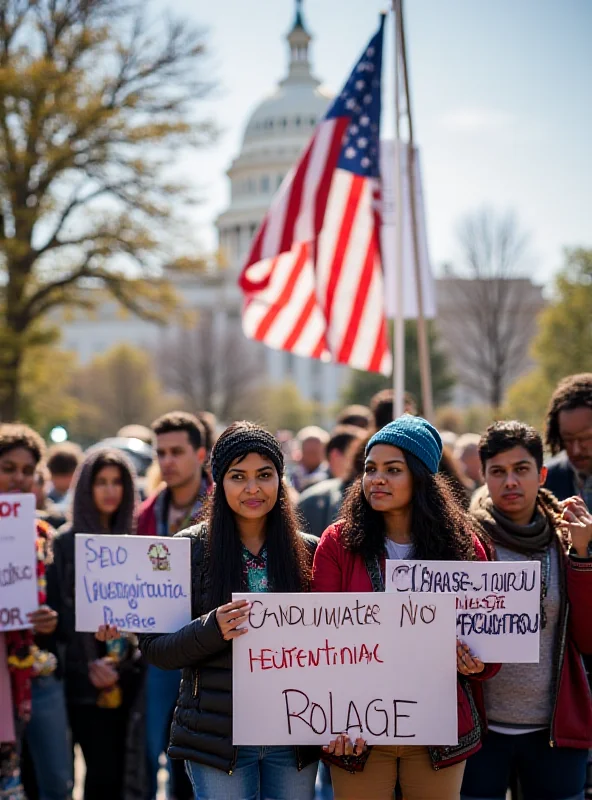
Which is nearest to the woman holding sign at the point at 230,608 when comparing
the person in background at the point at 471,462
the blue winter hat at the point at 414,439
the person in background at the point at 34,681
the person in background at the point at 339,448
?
the blue winter hat at the point at 414,439

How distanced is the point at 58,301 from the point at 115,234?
5.84 ft

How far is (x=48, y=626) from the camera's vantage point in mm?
4395

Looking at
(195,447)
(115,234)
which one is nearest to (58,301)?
(115,234)

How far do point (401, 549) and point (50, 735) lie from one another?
2192 millimetres

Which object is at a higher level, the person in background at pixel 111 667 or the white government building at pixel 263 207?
the white government building at pixel 263 207

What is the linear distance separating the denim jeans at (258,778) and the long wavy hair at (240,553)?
0.51m

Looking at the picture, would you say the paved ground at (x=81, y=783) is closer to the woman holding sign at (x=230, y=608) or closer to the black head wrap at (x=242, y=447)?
the woman holding sign at (x=230, y=608)

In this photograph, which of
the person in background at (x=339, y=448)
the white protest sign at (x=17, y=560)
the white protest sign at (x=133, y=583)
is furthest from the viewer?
the person in background at (x=339, y=448)

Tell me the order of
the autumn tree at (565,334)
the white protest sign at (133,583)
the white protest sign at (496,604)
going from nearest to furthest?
the white protest sign at (496,604)
the white protest sign at (133,583)
the autumn tree at (565,334)

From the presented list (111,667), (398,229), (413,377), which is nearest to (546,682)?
(111,667)

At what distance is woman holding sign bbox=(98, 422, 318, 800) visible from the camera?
10.4 ft

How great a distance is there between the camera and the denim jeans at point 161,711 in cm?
481

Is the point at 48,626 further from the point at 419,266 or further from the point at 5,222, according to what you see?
the point at 5,222

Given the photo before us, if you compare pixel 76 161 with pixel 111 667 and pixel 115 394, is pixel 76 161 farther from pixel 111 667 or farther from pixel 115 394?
pixel 115 394
